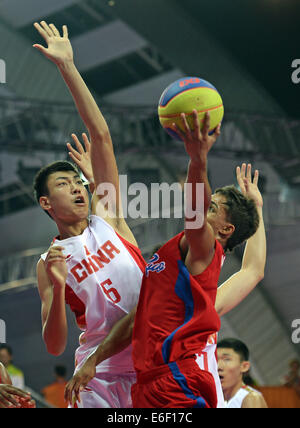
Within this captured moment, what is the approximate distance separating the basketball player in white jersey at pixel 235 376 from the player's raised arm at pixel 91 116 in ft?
5.41

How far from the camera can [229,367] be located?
17.2ft

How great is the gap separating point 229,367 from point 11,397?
7.48 feet

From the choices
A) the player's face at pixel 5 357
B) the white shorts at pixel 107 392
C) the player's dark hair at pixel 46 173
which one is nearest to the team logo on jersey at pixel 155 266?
the white shorts at pixel 107 392

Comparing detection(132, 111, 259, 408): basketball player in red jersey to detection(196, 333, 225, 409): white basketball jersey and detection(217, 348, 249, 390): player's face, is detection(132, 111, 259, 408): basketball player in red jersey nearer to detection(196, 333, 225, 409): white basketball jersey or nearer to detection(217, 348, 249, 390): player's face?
detection(196, 333, 225, 409): white basketball jersey

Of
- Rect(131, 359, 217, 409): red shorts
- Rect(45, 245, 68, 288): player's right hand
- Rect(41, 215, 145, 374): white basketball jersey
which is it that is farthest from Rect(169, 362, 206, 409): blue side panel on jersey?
Rect(45, 245, 68, 288): player's right hand

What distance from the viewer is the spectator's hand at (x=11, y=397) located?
3.38 meters

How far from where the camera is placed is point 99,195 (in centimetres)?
415

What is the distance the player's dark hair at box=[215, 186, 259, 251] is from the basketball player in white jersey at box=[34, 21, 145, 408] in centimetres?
57

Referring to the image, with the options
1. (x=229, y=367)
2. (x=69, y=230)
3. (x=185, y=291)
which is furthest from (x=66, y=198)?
(x=229, y=367)

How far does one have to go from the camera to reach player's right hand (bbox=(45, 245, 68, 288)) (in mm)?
3473

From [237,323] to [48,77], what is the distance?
7.79m

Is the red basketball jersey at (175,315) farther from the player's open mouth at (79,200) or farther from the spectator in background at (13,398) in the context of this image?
the player's open mouth at (79,200)

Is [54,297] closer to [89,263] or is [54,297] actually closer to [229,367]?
[89,263]

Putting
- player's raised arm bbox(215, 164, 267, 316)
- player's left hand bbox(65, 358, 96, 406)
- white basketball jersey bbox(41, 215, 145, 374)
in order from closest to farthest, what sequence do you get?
player's left hand bbox(65, 358, 96, 406)
white basketball jersey bbox(41, 215, 145, 374)
player's raised arm bbox(215, 164, 267, 316)
